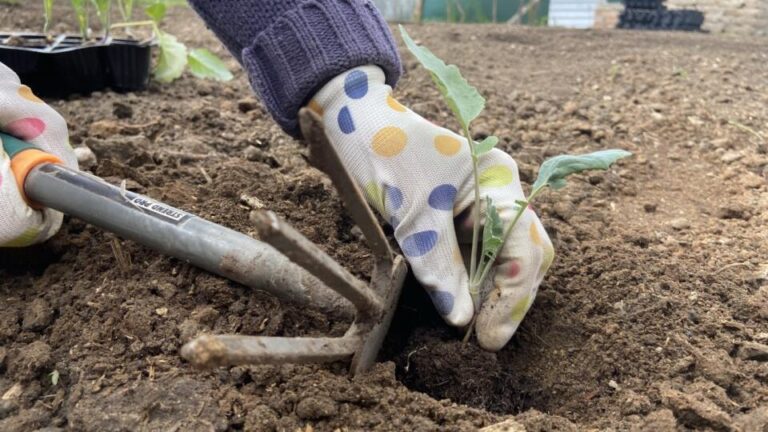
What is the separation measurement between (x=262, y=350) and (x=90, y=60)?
1821mm

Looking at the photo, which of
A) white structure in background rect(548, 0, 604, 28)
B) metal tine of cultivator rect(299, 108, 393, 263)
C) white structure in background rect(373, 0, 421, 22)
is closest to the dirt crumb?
metal tine of cultivator rect(299, 108, 393, 263)

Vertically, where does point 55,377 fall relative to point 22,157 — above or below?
below

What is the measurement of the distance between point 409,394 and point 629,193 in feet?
3.68

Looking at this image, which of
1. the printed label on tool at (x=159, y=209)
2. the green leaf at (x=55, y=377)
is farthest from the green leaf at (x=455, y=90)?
the green leaf at (x=55, y=377)

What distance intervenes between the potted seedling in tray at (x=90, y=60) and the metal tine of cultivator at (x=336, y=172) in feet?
5.16

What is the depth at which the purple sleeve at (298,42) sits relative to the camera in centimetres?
121

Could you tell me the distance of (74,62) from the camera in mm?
2246

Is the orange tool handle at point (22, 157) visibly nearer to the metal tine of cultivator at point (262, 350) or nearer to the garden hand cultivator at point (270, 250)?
the garden hand cultivator at point (270, 250)

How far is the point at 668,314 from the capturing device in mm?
1265

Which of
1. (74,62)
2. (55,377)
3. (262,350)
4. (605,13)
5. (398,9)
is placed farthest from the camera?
(605,13)

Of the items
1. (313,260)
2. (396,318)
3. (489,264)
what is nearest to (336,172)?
(313,260)

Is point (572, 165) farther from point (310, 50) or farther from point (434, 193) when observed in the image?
point (310, 50)

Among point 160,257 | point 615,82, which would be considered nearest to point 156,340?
point 160,257

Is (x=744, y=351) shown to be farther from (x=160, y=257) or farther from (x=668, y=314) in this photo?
(x=160, y=257)
